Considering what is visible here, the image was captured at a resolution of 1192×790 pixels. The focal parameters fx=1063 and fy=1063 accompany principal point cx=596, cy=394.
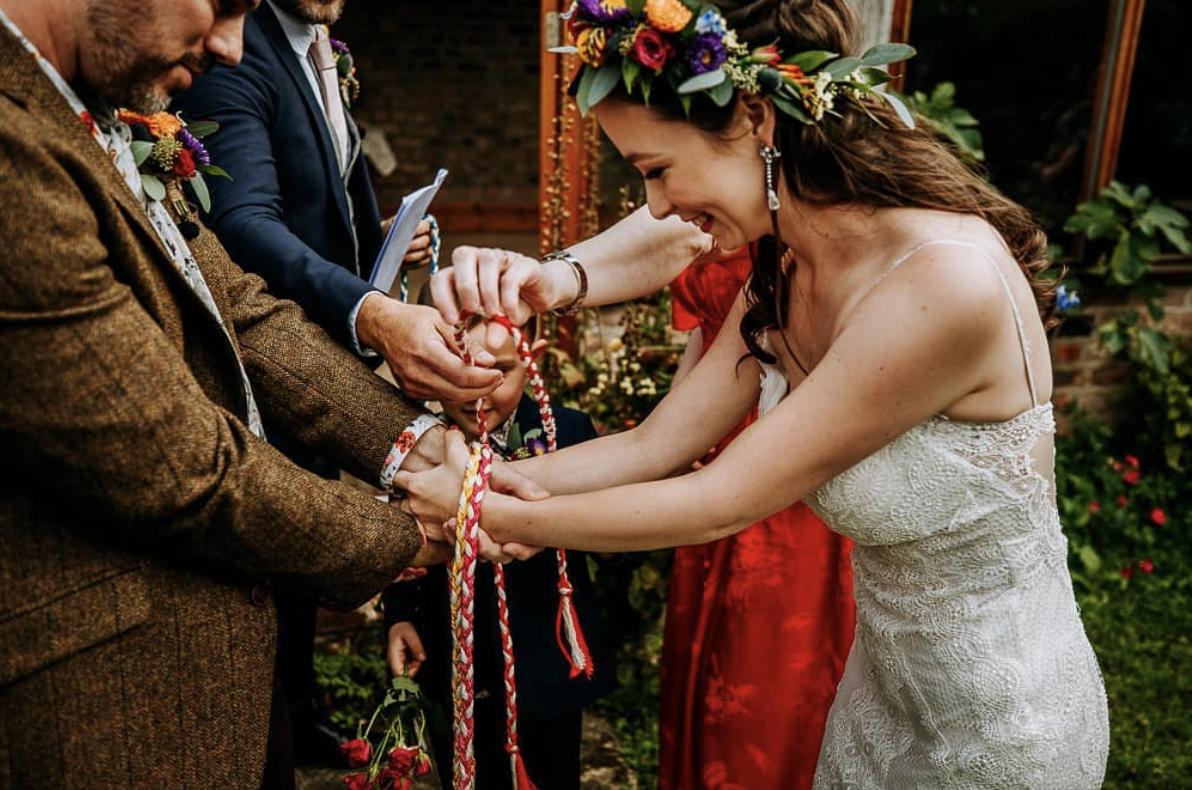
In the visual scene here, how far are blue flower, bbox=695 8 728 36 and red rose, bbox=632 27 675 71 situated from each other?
0.19 ft

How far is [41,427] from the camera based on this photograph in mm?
1366

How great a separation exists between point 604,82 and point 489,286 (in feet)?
1.74

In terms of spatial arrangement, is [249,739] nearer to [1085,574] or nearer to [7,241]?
[7,241]

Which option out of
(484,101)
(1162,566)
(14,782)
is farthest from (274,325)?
(484,101)

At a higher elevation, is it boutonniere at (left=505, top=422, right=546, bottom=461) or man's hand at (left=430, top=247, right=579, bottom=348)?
man's hand at (left=430, top=247, right=579, bottom=348)

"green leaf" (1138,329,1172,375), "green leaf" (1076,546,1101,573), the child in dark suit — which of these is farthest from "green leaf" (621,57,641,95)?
"green leaf" (1138,329,1172,375)

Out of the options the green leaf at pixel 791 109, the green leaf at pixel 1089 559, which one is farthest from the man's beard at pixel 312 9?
the green leaf at pixel 1089 559

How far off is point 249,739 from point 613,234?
142cm

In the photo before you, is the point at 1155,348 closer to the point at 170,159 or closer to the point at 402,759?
the point at 402,759

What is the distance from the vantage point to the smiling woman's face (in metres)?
1.84

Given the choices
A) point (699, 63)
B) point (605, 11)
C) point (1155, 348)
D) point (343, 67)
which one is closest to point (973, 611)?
point (699, 63)

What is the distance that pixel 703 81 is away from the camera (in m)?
1.72

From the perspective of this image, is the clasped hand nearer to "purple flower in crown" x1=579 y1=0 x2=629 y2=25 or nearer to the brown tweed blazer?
the brown tweed blazer

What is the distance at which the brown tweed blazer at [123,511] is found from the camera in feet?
4.41
